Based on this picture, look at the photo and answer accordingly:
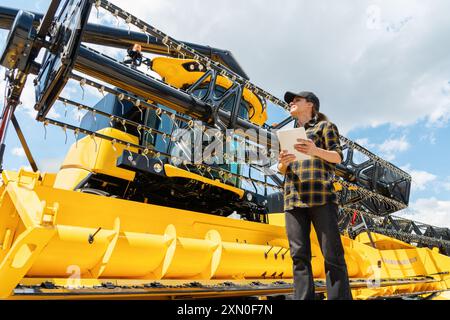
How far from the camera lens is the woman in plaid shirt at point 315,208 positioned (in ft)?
7.44

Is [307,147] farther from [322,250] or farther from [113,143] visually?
[113,143]

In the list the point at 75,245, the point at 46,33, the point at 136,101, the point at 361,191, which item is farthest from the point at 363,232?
the point at 46,33

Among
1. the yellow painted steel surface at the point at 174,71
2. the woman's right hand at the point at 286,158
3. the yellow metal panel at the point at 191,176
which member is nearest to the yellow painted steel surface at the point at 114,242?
the yellow metal panel at the point at 191,176

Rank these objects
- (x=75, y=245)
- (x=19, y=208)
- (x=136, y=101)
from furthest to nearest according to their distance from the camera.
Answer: (x=136, y=101), (x=75, y=245), (x=19, y=208)

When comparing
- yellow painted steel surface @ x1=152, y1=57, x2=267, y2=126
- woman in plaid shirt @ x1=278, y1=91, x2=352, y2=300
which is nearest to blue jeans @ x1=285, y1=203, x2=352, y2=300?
woman in plaid shirt @ x1=278, y1=91, x2=352, y2=300

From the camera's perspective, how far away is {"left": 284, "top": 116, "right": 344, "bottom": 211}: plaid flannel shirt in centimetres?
236

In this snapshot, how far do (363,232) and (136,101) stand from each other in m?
4.78

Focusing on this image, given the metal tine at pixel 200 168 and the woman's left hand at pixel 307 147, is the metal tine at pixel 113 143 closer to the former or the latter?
the metal tine at pixel 200 168

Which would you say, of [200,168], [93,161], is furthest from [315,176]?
[93,161]

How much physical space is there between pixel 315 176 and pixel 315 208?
0.22 meters

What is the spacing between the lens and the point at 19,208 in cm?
228

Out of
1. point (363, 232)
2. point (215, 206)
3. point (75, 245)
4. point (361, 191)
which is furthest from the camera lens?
Answer: point (363, 232)

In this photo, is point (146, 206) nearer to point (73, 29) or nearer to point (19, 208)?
point (19, 208)

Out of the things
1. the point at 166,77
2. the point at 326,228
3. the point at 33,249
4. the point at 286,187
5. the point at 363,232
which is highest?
the point at 166,77
